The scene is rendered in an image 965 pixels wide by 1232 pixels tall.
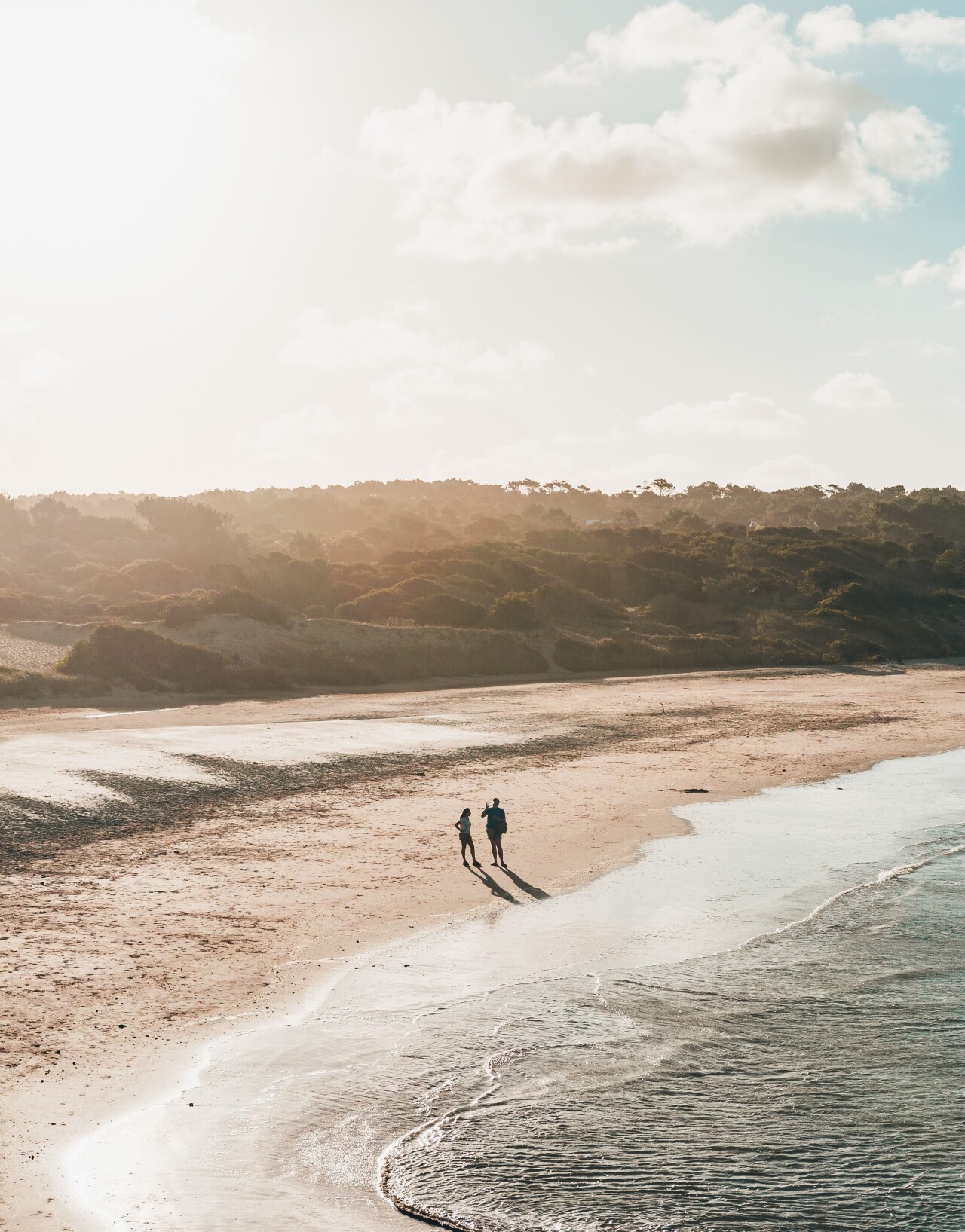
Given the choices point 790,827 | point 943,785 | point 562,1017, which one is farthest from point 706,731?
point 562,1017

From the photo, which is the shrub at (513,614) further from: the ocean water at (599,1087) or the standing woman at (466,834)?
the ocean water at (599,1087)

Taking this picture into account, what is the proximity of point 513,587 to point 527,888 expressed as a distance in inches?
2033

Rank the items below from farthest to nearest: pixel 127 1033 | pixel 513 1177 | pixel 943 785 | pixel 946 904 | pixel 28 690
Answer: pixel 28 690 → pixel 943 785 → pixel 946 904 → pixel 127 1033 → pixel 513 1177

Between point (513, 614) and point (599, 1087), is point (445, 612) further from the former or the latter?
point (599, 1087)

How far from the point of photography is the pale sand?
9969mm

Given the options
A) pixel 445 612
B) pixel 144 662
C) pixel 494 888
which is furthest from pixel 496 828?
pixel 445 612

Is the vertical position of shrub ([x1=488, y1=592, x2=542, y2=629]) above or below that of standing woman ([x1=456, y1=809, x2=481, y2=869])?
above

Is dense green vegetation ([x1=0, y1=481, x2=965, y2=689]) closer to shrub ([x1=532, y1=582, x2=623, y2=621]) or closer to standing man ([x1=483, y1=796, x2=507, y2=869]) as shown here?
shrub ([x1=532, y1=582, x2=623, y2=621])

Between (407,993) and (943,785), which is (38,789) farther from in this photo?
(943,785)

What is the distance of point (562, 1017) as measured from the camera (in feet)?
38.4

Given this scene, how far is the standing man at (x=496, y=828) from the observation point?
17.7 metres

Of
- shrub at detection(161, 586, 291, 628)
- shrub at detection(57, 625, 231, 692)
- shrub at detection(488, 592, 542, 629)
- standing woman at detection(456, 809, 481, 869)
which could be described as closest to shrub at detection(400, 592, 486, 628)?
shrub at detection(488, 592, 542, 629)

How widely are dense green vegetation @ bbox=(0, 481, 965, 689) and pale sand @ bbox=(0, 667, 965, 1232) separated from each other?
16.6m

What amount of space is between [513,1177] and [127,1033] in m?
4.37
